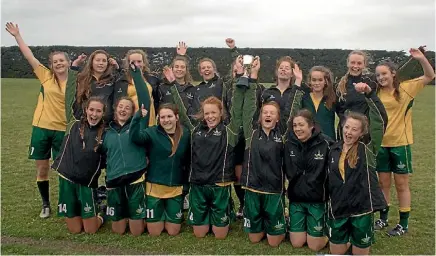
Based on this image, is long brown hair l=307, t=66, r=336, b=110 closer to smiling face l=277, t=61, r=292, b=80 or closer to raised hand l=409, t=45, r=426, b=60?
smiling face l=277, t=61, r=292, b=80

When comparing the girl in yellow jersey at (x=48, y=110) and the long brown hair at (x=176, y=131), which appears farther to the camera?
the girl in yellow jersey at (x=48, y=110)

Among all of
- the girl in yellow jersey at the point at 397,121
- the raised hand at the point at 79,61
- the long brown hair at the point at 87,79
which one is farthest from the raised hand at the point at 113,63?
the girl in yellow jersey at the point at 397,121

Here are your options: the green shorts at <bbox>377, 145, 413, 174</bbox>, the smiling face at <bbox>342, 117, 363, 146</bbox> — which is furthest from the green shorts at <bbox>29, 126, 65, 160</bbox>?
the green shorts at <bbox>377, 145, 413, 174</bbox>

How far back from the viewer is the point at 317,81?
528 cm

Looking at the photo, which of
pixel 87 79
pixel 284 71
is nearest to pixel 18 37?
pixel 87 79

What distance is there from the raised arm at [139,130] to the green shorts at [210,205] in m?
0.73

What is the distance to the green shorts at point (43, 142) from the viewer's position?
18.9ft

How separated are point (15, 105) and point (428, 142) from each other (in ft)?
48.4

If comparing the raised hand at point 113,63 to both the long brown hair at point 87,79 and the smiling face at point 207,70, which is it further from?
the smiling face at point 207,70

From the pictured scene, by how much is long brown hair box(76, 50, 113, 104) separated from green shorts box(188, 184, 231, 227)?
5.31 feet

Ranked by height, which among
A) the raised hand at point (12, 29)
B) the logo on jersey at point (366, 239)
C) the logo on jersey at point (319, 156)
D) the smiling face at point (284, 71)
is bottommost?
the logo on jersey at point (366, 239)

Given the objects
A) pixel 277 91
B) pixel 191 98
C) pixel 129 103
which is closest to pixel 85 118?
pixel 129 103

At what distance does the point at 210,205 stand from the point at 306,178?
1.12 meters

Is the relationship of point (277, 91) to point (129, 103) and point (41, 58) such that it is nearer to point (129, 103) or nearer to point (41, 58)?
point (129, 103)
